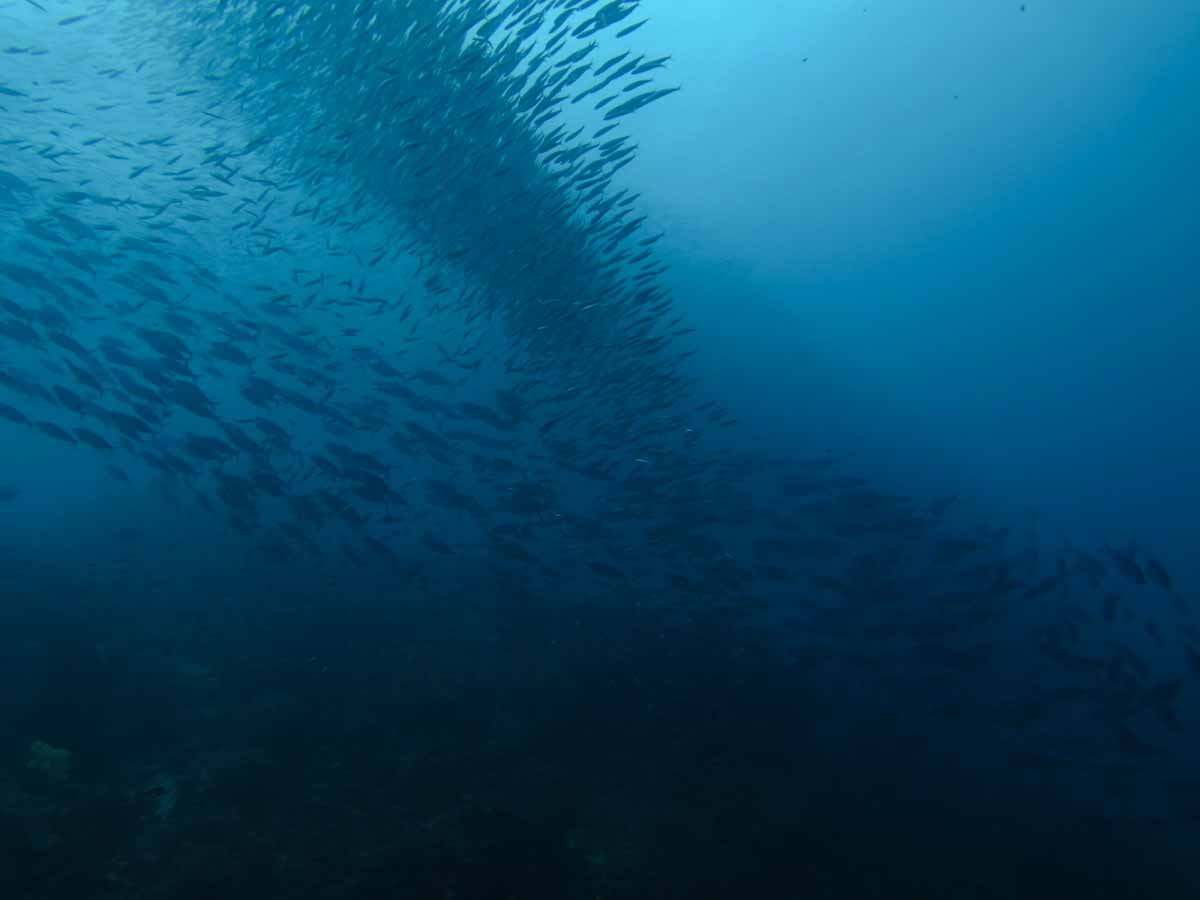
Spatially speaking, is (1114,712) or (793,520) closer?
(1114,712)

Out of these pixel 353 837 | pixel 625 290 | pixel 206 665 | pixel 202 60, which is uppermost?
pixel 202 60

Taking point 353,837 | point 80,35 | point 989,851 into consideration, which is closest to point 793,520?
point 989,851

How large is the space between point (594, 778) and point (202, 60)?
14714mm

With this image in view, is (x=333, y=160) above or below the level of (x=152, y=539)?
above

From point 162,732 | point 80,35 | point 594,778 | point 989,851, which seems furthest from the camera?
point 80,35

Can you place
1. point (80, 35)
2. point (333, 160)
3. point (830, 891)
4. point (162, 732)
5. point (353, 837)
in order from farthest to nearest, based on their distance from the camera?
point (80, 35) < point (333, 160) < point (830, 891) < point (162, 732) < point (353, 837)

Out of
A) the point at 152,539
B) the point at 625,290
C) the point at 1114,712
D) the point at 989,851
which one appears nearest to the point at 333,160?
the point at 625,290

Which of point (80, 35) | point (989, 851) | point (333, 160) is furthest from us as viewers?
point (80, 35)

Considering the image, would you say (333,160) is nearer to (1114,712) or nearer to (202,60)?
(202,60)

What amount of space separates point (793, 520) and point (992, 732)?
698 cm

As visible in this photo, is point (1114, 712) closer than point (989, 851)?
Yes

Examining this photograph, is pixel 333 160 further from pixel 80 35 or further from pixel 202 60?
pixel 80 35

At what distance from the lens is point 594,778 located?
11.2 metres

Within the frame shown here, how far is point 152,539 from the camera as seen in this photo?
55.9 feet
